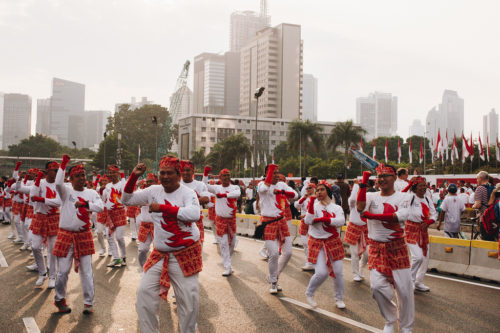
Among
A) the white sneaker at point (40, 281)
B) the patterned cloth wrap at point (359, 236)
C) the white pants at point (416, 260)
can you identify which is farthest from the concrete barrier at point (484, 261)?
the white sneaker at point (40, 281)

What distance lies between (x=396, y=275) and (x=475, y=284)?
4526 millimetres

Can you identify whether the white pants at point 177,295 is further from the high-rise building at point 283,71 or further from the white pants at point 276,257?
the high-rise building at point 283,71

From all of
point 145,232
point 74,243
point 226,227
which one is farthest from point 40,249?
point 226,227

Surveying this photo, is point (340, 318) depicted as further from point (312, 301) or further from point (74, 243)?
point (74, 243)

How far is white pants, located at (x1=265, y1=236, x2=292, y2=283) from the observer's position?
26.8 feet

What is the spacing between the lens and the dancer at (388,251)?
5.47 metres

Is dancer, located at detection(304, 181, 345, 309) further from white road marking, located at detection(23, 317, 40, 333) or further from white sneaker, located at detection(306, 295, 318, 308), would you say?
white road marking, located at detection(23, 317, 40, 333)

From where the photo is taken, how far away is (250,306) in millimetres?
7277

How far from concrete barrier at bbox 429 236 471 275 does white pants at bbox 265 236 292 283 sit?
3.96 metres

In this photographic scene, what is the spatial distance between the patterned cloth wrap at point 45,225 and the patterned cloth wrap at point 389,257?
5960mm

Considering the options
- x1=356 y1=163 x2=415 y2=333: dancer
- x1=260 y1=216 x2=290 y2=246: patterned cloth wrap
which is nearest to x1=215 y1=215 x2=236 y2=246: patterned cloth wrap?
x1=260 y1=216 x2=290 y2=246: patterned cloth wrap

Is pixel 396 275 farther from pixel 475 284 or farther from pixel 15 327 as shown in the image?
pixel 15 327

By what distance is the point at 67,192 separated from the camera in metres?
7.25

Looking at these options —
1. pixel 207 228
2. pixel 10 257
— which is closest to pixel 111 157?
pixel 207 228
